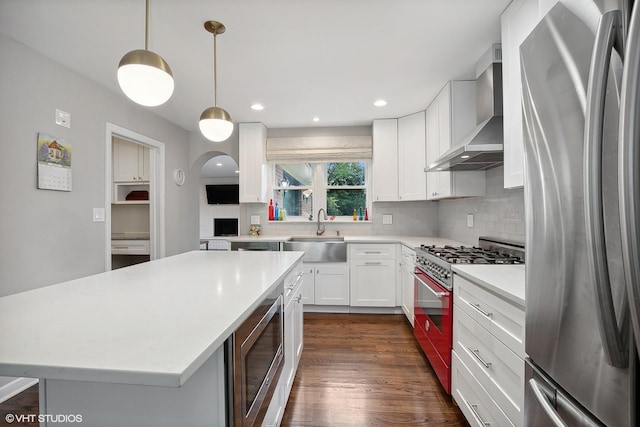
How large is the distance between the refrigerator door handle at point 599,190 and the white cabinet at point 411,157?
274cm

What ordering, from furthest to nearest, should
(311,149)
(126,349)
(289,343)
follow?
(311,149) < (289,343) < (126,349)

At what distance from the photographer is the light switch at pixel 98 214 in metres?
2.67

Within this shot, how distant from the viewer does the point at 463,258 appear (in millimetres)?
1916

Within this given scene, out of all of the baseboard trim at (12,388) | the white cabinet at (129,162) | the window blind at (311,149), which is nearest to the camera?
the baseboard trim at (12,388)

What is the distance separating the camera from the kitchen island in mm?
621

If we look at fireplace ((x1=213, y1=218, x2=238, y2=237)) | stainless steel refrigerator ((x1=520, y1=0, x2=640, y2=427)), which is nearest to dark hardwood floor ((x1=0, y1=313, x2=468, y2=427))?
stainless steel refrigerator ((x1=520, y1=0, x2=640, y2=427))

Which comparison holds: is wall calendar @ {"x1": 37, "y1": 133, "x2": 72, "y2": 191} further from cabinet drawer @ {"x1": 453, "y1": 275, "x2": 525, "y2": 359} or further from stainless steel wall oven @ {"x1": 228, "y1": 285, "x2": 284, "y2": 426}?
cabinet drawer @ {"x1": 453, "y1": 275, "x2": 525, "y2": 359}

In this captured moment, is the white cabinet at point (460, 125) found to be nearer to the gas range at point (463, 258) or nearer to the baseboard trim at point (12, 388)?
the gas range at point (463, 258)

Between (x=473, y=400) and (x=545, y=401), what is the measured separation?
2.64 ft

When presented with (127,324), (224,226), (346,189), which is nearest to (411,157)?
(346,189)

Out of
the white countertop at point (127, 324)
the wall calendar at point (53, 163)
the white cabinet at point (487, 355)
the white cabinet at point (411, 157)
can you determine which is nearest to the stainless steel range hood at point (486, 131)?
the white cabinet at point (487, 355)

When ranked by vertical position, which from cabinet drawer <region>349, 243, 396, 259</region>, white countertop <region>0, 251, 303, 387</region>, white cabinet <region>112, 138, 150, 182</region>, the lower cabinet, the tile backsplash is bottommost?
the lower cabinet

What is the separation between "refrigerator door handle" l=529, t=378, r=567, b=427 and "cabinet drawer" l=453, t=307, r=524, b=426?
0.20 metres

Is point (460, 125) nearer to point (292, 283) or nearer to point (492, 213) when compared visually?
point (492, 213)
